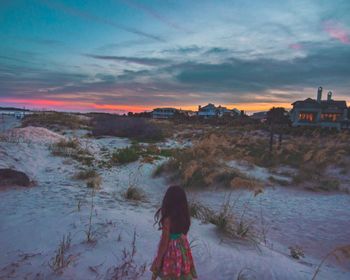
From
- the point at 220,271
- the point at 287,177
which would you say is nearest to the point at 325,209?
the point at 287,177

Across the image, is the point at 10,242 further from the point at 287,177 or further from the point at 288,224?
the point at 287,177

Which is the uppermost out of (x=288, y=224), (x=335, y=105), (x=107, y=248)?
(x=335, y=105)

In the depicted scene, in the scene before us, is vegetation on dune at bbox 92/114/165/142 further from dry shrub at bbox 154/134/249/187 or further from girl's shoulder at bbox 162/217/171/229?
girl's shoulder at bbox 162/217/171/229

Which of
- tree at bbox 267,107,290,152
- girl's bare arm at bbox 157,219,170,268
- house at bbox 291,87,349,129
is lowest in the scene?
girl's bare arm at bbox 157,219,170,268

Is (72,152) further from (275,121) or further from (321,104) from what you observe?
(321,104)

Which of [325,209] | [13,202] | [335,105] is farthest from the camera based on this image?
[335,105]

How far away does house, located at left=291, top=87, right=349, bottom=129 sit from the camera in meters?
42.1

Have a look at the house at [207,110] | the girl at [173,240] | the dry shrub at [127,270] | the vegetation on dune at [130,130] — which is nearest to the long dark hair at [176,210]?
the girl at [173,240]

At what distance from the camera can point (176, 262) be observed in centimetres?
295

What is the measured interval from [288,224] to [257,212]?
0.86 metres

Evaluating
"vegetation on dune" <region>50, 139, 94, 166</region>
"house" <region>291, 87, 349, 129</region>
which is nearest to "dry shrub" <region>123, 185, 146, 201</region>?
"vegetation on dune" <region>50, 139, 94, 166</region>

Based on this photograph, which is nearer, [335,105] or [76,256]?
[76,256]

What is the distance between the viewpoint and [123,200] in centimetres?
683

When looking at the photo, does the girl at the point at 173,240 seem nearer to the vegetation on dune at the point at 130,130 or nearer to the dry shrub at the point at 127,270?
the dry shrub at the point at 127,270
